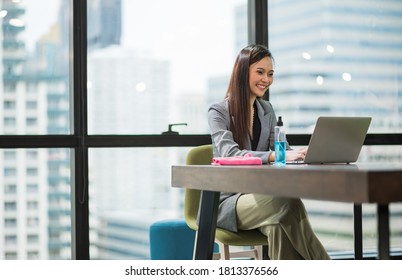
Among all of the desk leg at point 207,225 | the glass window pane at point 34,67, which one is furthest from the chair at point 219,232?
the glass window pane at point 34,67

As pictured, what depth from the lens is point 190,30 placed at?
437cm

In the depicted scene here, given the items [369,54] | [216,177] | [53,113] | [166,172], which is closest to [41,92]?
[53,113]

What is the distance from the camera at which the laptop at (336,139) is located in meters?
2.69

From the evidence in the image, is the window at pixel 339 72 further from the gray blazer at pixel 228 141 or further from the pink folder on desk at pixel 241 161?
the pink folder on desk at pixel 241 161

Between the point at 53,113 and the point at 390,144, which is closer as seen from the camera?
the point at 53,113

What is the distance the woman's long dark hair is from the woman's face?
19mm

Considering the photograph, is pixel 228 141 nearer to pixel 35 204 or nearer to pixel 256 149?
pixel 256 149

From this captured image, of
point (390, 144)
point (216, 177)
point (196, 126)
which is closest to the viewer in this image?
point (216, 177)

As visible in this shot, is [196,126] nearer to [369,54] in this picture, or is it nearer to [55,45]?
[55,45]

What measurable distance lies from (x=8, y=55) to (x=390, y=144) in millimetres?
2473

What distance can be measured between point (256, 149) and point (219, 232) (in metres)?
0.50

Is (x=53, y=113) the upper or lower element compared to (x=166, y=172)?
upper
